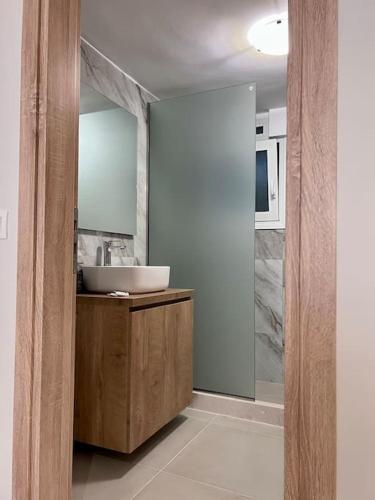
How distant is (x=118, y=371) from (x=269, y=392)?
1.44 m

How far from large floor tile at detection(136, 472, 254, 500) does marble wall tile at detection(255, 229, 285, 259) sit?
→ 1.93 metres

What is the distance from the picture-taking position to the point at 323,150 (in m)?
0.72

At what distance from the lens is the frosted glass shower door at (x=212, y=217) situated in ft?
8.41

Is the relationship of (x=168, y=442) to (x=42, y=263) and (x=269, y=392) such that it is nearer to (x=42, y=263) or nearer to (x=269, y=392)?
(x=269, y=392)

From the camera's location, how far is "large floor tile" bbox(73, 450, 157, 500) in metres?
1.65


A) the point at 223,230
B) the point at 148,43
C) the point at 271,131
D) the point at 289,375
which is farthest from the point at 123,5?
the point at 289,375

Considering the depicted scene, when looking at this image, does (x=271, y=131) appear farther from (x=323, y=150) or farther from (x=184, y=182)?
(x=323, y=150)

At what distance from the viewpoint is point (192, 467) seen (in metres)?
1.88

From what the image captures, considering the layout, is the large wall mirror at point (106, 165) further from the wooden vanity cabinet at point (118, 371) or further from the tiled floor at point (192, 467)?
the tiled floor at point (192, 467)

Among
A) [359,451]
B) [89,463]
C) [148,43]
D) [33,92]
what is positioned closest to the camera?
[359,451]

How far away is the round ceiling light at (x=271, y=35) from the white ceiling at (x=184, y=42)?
2.0 inches

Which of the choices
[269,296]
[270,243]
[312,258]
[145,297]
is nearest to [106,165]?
[145,297]

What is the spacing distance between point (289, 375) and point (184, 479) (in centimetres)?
135

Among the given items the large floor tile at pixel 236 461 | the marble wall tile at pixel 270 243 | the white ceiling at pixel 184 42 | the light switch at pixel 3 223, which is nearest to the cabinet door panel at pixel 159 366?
the large floor tile at pixel 236 461
